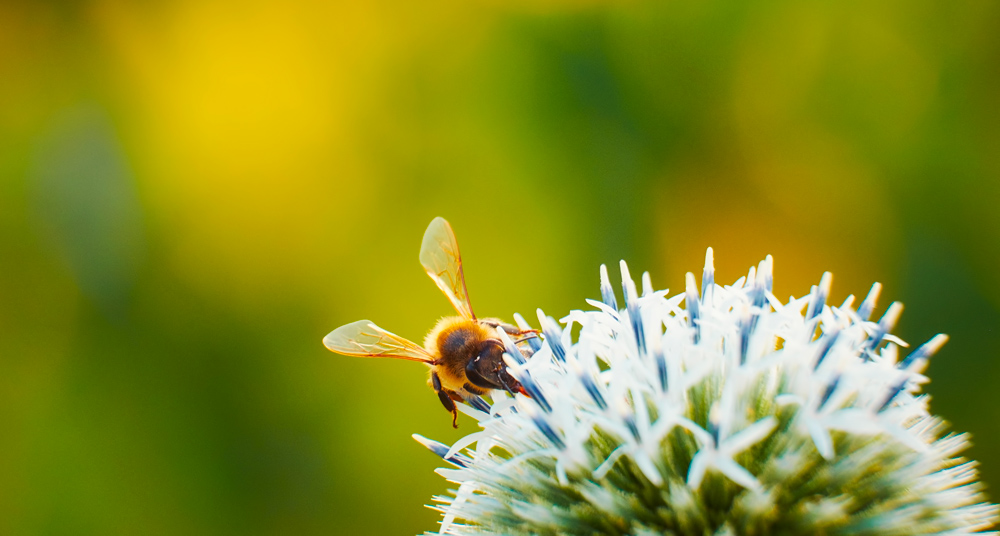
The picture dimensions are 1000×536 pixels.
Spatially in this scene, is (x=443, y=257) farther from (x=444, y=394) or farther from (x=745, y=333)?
(x=745, y=333)

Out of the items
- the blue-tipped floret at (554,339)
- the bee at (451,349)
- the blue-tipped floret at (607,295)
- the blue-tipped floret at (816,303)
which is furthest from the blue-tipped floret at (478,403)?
the blue-tipped floret at (816,303)

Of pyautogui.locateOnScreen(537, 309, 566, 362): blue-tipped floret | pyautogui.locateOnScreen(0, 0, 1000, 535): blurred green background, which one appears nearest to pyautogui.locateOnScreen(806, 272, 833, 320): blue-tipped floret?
pyautogui.locateOnScreen(537, 309, 566, 362): blue-tipped floret

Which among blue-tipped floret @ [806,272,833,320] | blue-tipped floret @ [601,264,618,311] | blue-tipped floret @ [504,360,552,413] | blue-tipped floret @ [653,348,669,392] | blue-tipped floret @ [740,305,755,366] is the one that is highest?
blue-tipped floret @ [601,264,618,311]

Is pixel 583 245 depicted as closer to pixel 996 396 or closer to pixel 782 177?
pixel 782 177

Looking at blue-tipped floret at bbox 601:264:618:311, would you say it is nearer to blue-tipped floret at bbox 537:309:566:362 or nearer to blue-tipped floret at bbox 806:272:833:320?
blue-tipped floret at bbox 537:309:566:362

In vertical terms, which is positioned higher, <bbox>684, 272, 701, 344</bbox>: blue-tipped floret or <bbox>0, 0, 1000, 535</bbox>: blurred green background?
<bbox>0, 0, 1000, 535</bbox>: blurred green background
